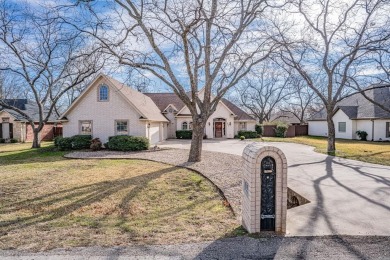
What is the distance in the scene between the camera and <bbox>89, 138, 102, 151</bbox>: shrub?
63.7 feet

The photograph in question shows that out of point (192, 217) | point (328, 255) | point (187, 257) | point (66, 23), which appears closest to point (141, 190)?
point (192, 217)

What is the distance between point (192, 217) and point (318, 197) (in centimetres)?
357

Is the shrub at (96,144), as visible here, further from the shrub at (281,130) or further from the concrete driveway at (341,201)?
the shrub at (281,130)

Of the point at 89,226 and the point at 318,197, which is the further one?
the point at 318,197

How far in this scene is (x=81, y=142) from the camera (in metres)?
19.6

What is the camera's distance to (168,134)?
32375mm

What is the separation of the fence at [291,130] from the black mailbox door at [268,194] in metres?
34.3

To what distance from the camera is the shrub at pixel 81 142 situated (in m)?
19.5

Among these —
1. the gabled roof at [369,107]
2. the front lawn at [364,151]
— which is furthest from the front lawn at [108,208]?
the gabled roof at [369,107]

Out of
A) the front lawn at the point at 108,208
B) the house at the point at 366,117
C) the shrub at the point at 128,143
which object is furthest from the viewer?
the house at the point at 366,117

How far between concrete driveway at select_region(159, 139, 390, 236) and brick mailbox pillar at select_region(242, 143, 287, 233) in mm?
393

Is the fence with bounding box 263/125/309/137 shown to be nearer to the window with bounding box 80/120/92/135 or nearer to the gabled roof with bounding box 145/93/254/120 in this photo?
the gabled roof with bounding box 145/93/254/120

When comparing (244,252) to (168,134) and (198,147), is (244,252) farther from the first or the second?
(168,134)

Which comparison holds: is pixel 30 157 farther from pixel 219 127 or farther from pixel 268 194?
pixel 219 127
